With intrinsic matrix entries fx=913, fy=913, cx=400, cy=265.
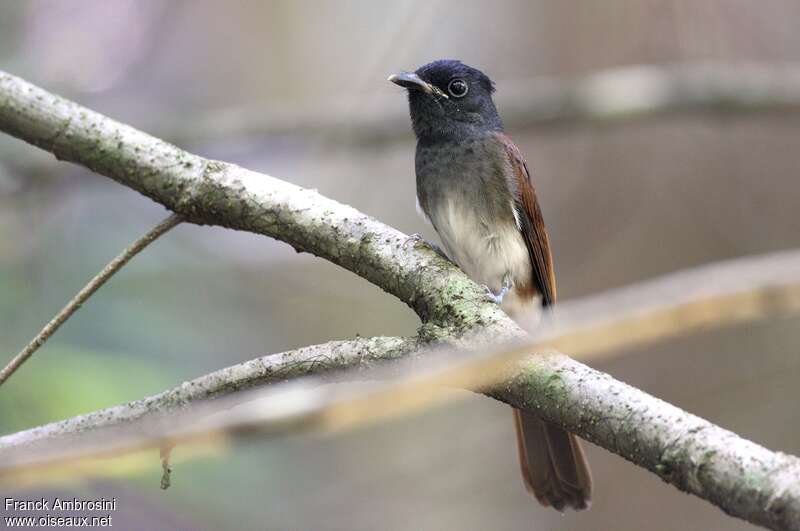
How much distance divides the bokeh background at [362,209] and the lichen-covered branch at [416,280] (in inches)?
52.4

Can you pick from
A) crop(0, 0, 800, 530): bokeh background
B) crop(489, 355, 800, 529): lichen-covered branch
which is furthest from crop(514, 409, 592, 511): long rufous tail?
crop(489, 355, 800, 529): lichen-covered branch

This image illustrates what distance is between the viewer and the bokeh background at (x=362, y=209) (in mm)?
4609

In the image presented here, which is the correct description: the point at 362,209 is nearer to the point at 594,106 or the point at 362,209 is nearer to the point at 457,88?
the point at 594,106

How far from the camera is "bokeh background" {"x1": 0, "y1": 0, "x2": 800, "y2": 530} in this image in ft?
15.1

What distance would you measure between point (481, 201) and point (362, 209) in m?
3.27

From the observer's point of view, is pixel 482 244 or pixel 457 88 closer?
pixel 482 244

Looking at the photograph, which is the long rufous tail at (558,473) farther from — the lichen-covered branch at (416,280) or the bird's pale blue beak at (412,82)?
the bird's pale blue beak at (412,82)

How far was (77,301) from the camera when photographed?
2.20m

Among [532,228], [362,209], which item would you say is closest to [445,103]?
[532,228]

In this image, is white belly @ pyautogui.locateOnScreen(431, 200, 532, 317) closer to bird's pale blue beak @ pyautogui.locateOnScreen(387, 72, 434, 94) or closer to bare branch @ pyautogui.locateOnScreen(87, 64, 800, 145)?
bird's pale blue beak @ pyautogui.locateOnScreen(387, 72, 434, 94)

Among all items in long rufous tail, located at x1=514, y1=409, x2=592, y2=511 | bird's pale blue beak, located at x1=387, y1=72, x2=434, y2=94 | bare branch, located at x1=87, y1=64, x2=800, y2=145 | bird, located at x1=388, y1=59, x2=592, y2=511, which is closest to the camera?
long rufous tail, located at x1=514, y1=409, x2=592, y2=511

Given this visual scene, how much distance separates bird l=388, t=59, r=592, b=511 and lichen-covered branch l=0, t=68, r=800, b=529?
49.9 inches

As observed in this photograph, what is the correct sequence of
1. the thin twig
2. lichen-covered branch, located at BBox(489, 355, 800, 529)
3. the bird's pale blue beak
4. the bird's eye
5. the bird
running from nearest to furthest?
lichen-covered branch, located at BBox(489, 355, 800, 529), the thin twig, the bird, the bird's pale blue beak, the bird's eye

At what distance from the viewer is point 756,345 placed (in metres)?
5.77
